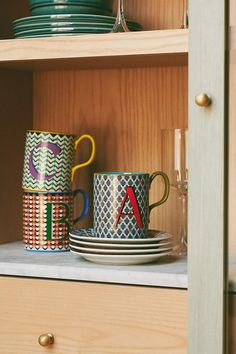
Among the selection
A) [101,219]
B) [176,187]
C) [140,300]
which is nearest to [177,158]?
[176,187]

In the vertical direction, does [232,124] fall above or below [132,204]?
above

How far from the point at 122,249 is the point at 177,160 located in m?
0.20

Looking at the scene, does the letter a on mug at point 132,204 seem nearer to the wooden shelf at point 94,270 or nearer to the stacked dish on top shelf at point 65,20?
the wooden shelf at point 94,270

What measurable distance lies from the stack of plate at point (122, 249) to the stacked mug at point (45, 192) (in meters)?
0.15

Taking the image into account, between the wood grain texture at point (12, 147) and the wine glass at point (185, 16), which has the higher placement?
the wine glass at point (185, 16)

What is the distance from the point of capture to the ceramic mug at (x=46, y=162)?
1676 millimetres

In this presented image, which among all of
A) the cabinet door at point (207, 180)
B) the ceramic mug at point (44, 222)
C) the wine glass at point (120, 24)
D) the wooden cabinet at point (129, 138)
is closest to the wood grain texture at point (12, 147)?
the wooden cabinet at point (129, 138)

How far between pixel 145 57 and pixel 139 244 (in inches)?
13.6

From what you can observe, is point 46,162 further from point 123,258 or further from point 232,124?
point 232,124

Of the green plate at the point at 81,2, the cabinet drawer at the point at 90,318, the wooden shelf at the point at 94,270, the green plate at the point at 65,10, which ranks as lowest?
Result: the cabinet drawer at the point at 90,318

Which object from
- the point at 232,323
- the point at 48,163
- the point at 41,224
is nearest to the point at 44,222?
the point at 41,224

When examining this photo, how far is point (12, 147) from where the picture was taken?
1801 millimetres

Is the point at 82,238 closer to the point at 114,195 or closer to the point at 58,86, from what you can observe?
the point at 114,195

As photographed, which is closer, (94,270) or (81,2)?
(94,270)
